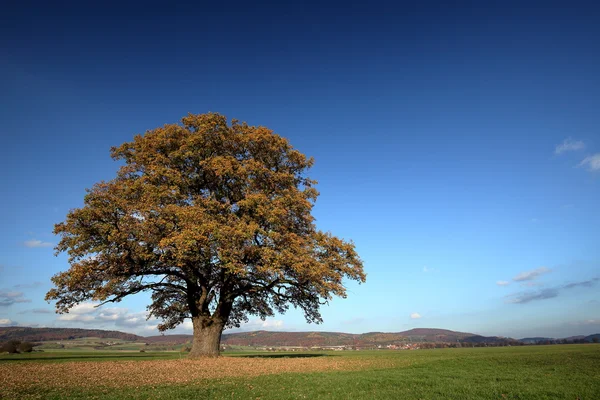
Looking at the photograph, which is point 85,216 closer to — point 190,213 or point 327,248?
point 190,213

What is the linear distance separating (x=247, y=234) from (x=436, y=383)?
13238 millimetres

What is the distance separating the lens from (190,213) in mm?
21750

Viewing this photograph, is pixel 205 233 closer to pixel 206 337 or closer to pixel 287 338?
pixel 206 337

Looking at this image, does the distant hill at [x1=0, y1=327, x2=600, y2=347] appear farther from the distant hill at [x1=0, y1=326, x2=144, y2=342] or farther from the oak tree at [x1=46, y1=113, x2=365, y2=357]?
the oak tree at [x1=46, y1=113, x2=365, y2=357]

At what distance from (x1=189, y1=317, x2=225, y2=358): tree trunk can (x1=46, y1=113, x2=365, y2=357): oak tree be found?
2.8 inches

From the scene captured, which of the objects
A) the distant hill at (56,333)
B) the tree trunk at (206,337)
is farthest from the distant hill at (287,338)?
the tree trunk at (206,337)

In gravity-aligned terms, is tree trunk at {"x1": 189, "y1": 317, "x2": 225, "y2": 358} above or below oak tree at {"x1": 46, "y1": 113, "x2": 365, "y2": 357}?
below

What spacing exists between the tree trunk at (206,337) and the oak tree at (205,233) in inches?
2.8

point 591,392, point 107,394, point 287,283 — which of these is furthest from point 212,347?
point 591,392

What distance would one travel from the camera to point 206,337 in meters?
25.4

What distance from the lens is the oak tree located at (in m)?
21.5

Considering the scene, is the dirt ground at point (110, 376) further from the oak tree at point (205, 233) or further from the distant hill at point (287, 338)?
the distant hill at point (287, 338)

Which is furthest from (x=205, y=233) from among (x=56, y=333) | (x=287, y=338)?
(x=287, y=338)

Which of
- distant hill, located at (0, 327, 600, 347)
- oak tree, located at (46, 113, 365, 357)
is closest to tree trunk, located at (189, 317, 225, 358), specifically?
oak tree, located at (46, 113, 365, 357)
